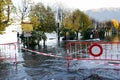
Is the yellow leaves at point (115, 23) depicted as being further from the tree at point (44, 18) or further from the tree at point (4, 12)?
the tree at point (4, 12)

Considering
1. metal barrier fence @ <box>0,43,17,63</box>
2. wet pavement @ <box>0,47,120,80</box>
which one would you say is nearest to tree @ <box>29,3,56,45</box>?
metal barrier fence @ <box>0,43,17,63</box>

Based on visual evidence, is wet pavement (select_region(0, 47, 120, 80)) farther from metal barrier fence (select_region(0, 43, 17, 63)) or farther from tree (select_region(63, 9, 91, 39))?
tree (select_region(63, 9, 91, 39))

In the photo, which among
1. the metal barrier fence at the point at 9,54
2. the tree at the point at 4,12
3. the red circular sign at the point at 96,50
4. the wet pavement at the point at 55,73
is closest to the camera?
the wet pavement at the point at 55,73

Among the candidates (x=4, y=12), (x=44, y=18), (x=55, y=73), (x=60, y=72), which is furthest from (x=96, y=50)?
(x=44, y=18)

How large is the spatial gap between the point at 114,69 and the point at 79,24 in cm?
5503

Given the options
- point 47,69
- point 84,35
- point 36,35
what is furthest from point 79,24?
point 47,69

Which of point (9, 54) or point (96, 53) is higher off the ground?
point (96, 53)

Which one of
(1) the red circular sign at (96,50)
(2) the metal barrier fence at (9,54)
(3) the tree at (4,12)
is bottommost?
(2) the metal barrier fence at (9,54)

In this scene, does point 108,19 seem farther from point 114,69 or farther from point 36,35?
point 114,69

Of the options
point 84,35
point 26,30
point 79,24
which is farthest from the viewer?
point 79,24

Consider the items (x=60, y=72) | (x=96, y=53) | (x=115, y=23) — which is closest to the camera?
(x=60, y=72)

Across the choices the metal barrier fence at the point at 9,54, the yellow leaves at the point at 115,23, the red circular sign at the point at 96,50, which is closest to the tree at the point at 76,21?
the metal barrier fence at the point at 9,54

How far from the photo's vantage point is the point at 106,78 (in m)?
10.6

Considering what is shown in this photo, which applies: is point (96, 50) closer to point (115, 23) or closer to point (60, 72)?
point (60, 72)
